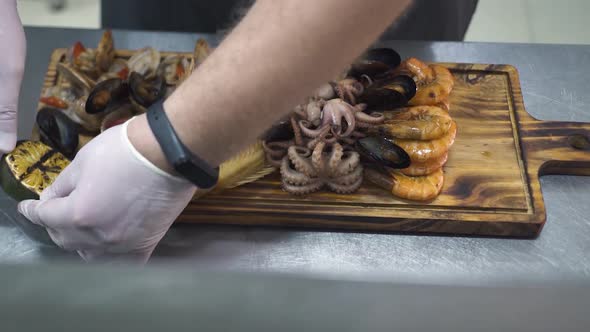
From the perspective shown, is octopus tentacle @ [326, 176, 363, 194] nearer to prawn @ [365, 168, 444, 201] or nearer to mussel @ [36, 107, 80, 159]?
prawn @ [365, 168, 444, 201]

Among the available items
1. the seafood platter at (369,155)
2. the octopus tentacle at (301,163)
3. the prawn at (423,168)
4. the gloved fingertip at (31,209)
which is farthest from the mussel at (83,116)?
the prawn at (423,168)

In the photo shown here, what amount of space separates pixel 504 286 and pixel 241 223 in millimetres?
1505

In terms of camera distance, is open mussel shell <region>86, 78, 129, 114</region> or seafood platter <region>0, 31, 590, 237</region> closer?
seafood platter <region>0, 31, 590, 237</region>

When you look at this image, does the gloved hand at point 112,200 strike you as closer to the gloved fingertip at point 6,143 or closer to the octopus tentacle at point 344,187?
the gloved fingertip at point 6,143

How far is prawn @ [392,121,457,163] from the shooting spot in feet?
6.45

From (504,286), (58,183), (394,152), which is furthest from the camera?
(394,152)

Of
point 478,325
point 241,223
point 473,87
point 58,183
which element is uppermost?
point 478,325

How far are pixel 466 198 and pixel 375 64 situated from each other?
552 mm

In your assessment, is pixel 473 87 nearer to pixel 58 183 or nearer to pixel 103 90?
pixel 103 90

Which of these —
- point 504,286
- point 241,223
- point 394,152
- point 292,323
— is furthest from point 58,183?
point 504,286

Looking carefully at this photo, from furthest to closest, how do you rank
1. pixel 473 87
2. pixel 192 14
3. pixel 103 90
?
1. pixel 192 14
2. pixel 473 87
3. pixel 103 90

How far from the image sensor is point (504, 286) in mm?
564

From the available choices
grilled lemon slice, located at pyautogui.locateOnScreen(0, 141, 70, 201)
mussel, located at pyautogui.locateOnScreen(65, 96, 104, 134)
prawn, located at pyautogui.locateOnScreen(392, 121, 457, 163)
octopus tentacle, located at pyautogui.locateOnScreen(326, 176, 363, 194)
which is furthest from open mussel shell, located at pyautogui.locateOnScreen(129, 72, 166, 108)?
prawn, located at pyautogui.locateOnScreen(392, 121, 457, 163)

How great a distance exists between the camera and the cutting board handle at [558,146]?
2.11m
